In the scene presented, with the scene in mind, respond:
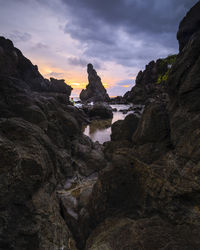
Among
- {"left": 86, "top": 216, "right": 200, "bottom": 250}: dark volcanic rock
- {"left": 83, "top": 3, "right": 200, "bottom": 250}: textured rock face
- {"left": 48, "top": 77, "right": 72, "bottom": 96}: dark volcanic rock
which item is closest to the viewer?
{"left": 86, "top": 216, "right": 200, "bottom": 250}: dark volcanic rock

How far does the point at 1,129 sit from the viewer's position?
141 inches

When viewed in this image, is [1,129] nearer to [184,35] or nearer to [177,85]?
[177,85]

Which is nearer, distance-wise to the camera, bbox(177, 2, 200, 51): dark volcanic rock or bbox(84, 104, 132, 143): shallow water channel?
bbox(177, 2, 200, 51): dark volcanic rock

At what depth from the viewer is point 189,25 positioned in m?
4.66

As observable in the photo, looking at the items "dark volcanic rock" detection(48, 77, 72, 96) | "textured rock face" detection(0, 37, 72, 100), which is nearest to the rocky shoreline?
"textured rock face" detection(0, 37, 72, 100)

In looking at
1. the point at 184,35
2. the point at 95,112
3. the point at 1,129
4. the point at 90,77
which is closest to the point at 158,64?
the point at 95,112

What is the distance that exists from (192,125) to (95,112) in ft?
103

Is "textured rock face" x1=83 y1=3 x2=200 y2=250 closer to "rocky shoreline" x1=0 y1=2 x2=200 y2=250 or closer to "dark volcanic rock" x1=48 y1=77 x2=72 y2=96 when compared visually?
"rocky shoreline" x1=0 y1=2 x2=200 y2=250

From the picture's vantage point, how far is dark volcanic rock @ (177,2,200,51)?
14.5 ft

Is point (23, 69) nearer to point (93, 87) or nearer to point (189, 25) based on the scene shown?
point (189, 25)

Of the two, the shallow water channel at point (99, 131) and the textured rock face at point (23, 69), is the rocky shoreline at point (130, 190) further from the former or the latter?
the textured rock face at point (23, 69)

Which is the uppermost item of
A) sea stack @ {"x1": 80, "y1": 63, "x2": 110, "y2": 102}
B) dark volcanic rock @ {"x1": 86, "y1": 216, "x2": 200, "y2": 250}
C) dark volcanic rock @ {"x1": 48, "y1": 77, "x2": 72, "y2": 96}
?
sea stack @ {"x1": 80, "y1": 63, "x2": 110, "y2": 102}

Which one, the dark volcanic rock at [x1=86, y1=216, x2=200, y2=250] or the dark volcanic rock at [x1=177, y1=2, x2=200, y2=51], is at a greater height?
the dark volcanic rock at [x1=177, y1=2, x2=200, y2=51]

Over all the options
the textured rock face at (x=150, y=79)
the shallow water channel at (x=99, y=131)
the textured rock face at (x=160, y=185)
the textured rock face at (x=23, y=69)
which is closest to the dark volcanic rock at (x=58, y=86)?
the textured rock face at (x=23, y=69)
